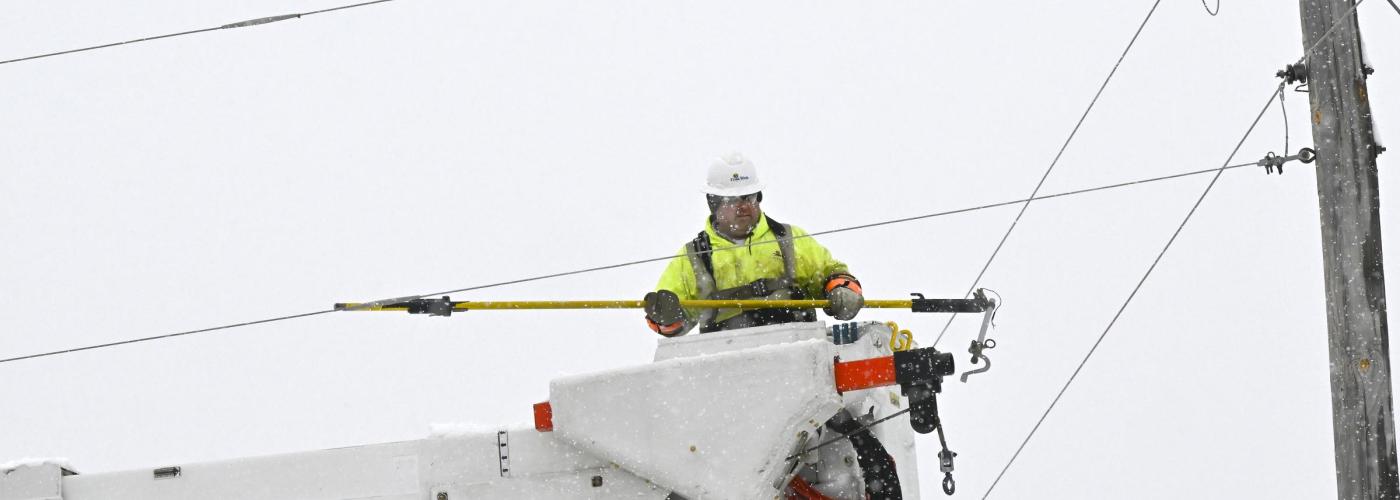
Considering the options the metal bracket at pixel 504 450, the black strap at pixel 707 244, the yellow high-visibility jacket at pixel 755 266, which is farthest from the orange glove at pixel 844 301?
the metal bracket at pixel 504 450

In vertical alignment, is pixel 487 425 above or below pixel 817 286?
below

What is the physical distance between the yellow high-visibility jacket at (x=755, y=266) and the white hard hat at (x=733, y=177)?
213mm

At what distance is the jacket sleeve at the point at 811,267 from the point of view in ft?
21.5

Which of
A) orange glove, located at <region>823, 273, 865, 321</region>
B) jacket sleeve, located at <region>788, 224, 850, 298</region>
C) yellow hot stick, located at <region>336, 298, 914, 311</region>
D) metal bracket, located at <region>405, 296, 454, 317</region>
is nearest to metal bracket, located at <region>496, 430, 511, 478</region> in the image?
yellow hot stick, located at <region>336, 298, 914, 311</region>

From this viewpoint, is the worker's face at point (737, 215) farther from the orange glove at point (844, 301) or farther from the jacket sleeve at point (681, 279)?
the orange glove at point (844, 301)

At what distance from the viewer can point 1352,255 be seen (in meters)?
6.64

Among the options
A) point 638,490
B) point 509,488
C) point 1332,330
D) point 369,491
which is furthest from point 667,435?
point 1332,330

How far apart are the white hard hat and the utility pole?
240 cm

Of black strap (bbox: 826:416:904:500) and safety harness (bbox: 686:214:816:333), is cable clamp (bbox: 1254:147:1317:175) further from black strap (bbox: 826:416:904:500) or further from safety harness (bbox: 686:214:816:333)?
black strap (bbox: 826:416:904:500)

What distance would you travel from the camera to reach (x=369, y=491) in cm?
563

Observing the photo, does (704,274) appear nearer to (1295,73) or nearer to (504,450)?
(504,450)

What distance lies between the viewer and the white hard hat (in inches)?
265

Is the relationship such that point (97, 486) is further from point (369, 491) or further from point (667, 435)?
point (667, 435)

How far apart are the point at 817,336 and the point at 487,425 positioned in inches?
47.6
